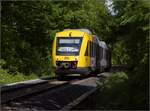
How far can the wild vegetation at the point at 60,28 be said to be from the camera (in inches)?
412

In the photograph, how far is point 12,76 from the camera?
31453 millimetres

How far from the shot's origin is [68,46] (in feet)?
104

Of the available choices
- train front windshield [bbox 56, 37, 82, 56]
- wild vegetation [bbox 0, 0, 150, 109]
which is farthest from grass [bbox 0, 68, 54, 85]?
train front windshield [bbox 56, 37, 82, 56]

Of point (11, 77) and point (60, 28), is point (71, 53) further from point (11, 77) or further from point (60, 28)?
point (60, 28)

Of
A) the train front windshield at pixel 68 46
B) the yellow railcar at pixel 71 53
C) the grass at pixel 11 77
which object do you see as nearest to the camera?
the grass at pixel 11 77

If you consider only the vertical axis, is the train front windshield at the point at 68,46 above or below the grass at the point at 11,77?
above

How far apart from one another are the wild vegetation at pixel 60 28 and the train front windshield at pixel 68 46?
7.54ft

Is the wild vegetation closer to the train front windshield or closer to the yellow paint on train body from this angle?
the yellow paint on train body

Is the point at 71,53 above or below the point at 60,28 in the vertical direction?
below

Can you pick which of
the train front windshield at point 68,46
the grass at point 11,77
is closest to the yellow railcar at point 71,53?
the train front windshield at point 68,46

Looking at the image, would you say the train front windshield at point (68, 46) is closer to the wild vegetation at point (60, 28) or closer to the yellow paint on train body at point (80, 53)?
the yellow paint on train body at point (80, 53)

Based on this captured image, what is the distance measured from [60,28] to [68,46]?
11571 mm

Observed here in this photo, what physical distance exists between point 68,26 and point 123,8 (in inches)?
1254

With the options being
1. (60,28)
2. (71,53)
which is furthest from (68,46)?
(60,28)
